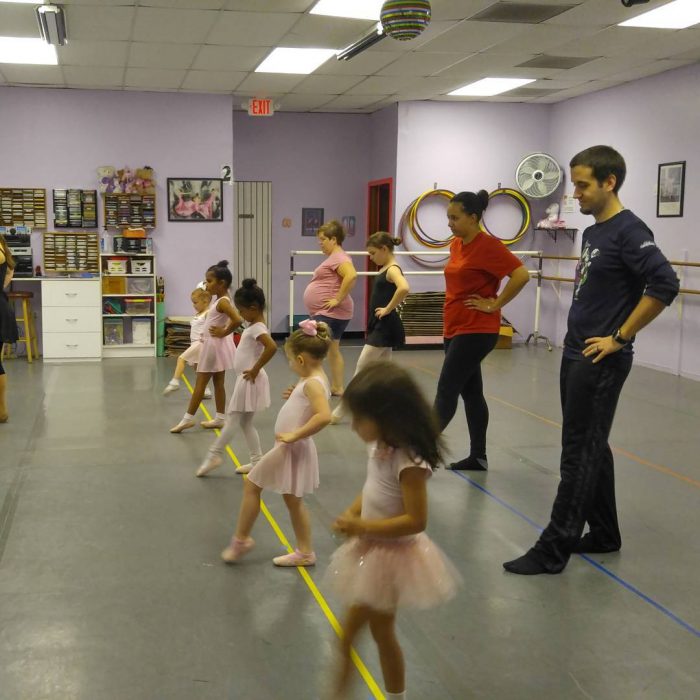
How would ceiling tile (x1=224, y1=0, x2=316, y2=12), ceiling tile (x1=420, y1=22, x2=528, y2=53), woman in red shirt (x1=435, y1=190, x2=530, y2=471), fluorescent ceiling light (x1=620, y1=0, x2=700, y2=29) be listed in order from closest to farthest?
1. woman in red shirt (x1=435, y1=190, x2=530, y2=471)
2. ceiling tile (x1=224, y1=0, x2=316, y2=12)
3. fluorescent ceiling light (x1=620, y1=0, x2=700, y2=29)
4. ceiling tile (x1=420, y1=22, x2=528, y2=53)

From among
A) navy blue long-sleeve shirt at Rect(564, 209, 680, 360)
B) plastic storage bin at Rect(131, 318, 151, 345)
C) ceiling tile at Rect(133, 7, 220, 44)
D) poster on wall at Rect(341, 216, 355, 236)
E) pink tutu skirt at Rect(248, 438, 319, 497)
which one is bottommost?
plastic storage bin at Rect(131, 318, 151, 345)

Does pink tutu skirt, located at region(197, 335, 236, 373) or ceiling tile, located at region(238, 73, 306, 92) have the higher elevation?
ceiling tile, located at region(238, 73, 306, 92)

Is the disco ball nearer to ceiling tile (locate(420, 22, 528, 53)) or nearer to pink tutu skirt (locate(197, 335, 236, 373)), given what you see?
ceiling tile (locate(420, 22, 528, 53))

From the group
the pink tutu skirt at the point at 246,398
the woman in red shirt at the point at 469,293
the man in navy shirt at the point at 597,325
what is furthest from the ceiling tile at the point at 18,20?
the man in navy shirt at the point at 597,325

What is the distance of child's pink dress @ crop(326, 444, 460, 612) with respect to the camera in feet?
7.34

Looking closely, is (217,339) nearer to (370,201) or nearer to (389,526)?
(389,526)

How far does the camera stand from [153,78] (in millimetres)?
9227

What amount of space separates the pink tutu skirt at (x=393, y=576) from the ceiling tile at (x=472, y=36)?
5.63 metres

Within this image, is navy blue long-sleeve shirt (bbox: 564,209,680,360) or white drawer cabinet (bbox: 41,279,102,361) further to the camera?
white drawer cabinet (bbox: 41,279,102,361)

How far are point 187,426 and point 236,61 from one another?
414 cm

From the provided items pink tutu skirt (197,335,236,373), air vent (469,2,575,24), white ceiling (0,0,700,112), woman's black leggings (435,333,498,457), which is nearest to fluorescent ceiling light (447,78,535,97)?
white ceiling (0,0,700,112)

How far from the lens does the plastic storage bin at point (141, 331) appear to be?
9.95m

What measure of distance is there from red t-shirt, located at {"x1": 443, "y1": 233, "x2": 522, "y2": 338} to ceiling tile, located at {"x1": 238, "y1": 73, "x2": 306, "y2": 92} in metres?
5.24

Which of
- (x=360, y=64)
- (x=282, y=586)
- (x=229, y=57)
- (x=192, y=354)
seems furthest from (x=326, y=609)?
(x=360, y=64)
